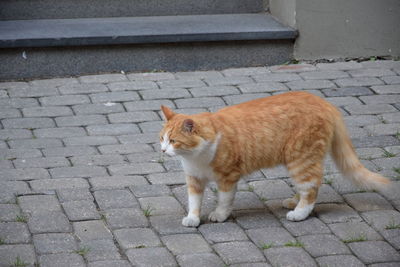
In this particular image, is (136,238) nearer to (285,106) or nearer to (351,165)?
(285,106)

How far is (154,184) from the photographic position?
5.38 m

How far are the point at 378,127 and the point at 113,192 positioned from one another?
248 centimetres

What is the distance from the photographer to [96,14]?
8.37 m

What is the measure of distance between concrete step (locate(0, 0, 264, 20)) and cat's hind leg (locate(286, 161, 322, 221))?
416 centimetres

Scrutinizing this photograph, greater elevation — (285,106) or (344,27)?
(285,106)

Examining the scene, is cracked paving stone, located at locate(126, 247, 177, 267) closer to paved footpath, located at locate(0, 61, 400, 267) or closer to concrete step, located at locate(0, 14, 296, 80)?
paved footpath, located at locate(0, 61, 400, 267)

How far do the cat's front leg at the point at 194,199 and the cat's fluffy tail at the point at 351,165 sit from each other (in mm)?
927

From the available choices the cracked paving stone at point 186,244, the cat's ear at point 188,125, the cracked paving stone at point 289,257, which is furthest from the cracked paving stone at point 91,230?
the cracked paving stone at point 289,257

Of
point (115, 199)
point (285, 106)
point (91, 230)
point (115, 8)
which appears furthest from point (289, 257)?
point (115, 8)

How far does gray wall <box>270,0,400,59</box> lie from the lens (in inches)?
312

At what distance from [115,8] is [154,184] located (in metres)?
3.55

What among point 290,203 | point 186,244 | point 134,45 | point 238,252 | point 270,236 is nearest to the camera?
point 238,252

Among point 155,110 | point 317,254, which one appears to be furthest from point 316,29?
point 317,254

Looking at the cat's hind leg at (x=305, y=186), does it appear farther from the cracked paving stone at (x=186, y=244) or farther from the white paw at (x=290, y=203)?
the cracked paving stone at (x=186, y=244)
